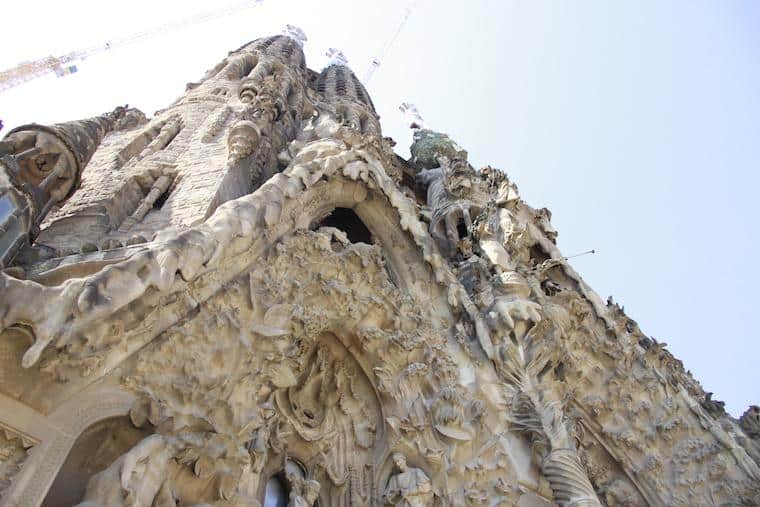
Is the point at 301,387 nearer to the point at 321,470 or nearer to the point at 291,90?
the point at 321,470

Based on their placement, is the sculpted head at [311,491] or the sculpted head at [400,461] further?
the sculpted head at [400,461]

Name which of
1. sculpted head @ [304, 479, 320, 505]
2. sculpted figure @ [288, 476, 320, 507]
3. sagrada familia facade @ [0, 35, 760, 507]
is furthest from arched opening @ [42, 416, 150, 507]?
sculpted head @ [304, 479, 320, 505]

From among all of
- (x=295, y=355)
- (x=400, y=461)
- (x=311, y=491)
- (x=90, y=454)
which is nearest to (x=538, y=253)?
(x=400, y=461)

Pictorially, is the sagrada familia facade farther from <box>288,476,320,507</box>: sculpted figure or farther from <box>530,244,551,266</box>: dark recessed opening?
<box>530,244,551,266</box>: dark recessed opening

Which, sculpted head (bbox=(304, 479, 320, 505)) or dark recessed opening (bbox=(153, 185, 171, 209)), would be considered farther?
dark recessed opening (bbox=(153, 185, 171, 209))

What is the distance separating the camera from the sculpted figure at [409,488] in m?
4.89

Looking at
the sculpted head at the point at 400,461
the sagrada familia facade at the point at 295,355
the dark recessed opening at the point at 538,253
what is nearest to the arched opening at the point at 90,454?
the sagrada familia facade at the point at 295,355

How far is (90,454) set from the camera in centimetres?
332

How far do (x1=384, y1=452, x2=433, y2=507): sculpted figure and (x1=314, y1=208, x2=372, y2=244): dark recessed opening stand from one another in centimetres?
386

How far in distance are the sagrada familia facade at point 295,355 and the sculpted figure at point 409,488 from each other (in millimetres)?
29

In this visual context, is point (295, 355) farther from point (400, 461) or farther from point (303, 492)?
point (400, 461)

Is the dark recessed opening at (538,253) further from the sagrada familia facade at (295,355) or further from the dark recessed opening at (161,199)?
the dark recessed opening at (161,199)

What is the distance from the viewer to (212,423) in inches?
156

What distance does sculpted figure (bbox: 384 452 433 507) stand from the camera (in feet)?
16.0
